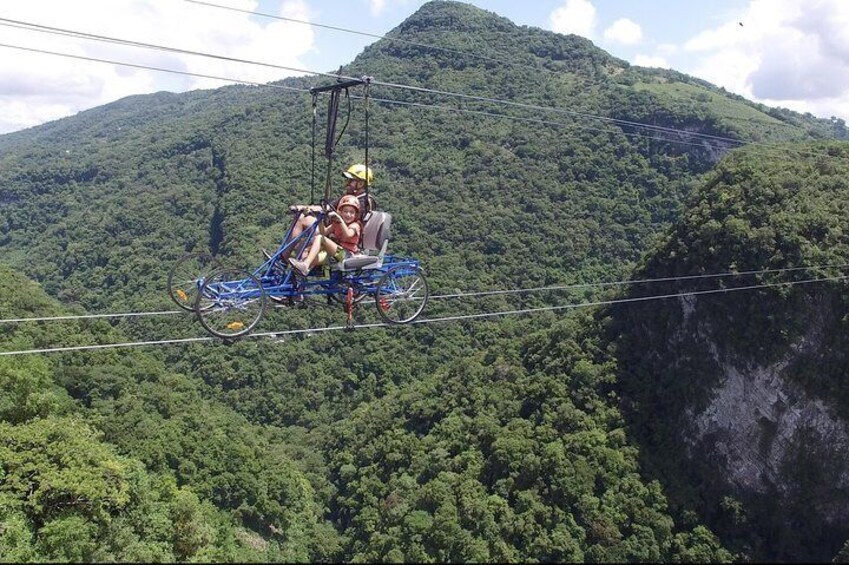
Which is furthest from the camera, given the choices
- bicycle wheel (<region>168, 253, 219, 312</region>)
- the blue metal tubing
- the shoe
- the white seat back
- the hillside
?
the hillside

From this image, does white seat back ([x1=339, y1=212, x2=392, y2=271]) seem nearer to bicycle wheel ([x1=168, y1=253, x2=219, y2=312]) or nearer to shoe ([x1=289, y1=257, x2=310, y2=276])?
shoe ([x1=289, y1=257, x2=310, y2=276])

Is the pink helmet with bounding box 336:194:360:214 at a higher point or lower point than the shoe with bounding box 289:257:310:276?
higher

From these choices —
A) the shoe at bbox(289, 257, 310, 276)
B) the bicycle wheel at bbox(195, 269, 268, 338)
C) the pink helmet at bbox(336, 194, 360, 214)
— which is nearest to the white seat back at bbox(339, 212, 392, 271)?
the pink helmet at bbox(336, 194, 360, 214)

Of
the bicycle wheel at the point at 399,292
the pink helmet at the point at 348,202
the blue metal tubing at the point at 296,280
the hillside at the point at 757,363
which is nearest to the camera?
the blue metal tubing at the point at 296,280

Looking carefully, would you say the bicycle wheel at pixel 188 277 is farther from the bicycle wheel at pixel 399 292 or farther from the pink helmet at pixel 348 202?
the bicycle wheel at pixel 399 292

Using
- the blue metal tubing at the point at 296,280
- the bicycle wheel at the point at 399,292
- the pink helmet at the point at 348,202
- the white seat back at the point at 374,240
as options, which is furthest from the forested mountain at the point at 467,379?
the pink helmet at the point at 348,202

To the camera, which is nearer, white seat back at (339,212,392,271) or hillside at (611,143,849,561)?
white seat back at (339,212,392,271)

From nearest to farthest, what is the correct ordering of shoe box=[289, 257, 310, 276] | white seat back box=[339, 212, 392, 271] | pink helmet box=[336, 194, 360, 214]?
1. shoe box=[289, 257, 310, 276]
2. pink helmet box=[336, 194, 360, 214]
3. white seat back box=[339, 212, 392, 271]
